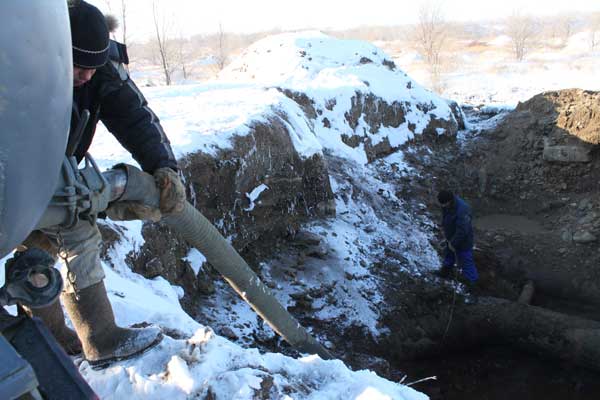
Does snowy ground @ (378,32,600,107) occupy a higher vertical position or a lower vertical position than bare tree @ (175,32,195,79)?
lower

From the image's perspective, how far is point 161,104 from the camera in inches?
316

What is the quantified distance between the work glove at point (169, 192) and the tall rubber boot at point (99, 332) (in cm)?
44

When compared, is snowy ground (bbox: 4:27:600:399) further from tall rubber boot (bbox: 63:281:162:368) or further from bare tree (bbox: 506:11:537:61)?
bare tree (bbox: 506:11:537:61)

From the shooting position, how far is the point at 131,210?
2.12m

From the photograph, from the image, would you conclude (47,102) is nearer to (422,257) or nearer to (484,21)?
(422,257)

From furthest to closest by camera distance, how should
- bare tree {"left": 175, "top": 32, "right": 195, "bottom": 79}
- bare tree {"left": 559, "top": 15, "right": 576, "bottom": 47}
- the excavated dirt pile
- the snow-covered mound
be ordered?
bare tree {"left": 559, "top": 15, "right": 576, "bottom": 47}
bare tree {"left": 175, "top": 32, "right": 195, "bottom": 79}
the snow-covered mound
the excavated dirt pile

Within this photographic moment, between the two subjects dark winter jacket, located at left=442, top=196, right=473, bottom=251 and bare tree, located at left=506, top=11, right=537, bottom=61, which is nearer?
dark winter jacket, located at left=442, top=196, right=473, bottom=251

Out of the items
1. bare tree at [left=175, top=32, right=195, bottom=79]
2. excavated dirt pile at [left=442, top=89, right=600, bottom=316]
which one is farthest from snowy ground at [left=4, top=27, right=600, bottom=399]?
bare tree at [left=175, top=32, right=195, bottom=79]

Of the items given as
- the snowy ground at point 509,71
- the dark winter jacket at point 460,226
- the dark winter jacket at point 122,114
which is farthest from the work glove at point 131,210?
the snowy ground at point 509,71

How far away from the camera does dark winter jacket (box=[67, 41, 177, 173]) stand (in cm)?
213

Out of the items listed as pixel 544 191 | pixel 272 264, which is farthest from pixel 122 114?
pixel 544 191

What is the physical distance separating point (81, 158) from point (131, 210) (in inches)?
13.3

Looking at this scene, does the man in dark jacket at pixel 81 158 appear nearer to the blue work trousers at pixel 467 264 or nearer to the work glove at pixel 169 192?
the work glove at pixel 169 192

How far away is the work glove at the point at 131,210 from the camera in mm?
2080
